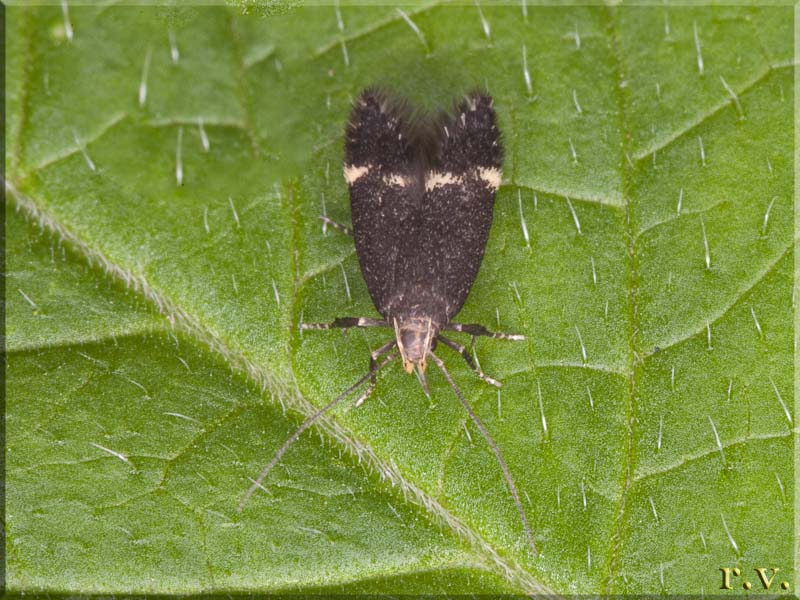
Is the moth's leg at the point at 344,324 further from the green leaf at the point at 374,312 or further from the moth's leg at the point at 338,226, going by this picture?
the moth's leg at the point at 338,226

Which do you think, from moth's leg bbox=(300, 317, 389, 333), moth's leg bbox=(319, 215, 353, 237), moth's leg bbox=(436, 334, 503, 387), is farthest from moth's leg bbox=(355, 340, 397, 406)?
moth's leg bbox=(319, 215, 353, 237)

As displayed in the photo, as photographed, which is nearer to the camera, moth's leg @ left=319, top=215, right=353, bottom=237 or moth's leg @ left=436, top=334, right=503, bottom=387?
moth's leg @ left=436, top=334, right=503, bottom=387

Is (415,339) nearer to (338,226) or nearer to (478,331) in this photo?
(478,331)

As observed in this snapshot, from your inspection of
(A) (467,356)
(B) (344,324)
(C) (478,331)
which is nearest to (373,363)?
(B) (344,324)

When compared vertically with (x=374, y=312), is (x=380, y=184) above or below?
above

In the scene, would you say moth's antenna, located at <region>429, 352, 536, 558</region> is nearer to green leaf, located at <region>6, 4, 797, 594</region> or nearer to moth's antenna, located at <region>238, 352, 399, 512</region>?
green leaf, located at <region>6, 4, 797, 594</region>

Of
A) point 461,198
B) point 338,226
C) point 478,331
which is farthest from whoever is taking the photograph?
point 338,226

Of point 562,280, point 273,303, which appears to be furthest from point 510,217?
point 273,303
